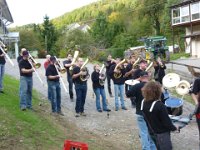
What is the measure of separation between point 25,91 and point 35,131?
7.69 ft

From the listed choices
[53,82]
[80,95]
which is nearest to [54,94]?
[53,82]

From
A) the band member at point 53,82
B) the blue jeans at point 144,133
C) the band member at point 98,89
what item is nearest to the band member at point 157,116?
the blue jeans at point 144,133

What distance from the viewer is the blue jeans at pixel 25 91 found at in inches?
457

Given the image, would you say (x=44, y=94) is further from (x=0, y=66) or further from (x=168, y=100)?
(x=168, y=100)

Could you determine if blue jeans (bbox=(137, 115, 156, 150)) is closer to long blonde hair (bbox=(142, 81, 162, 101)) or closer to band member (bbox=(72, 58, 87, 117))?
long blonde hair (bbox=(142, 81, 162, 101))

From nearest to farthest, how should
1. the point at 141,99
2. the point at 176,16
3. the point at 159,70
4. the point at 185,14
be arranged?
the point at 141,99 → the point at 159,70 → the point at 185,14 → the point at 176,16

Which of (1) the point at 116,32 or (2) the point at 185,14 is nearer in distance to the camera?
(2) the point at 185,14

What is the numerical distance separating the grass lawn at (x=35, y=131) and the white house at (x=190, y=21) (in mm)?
41312

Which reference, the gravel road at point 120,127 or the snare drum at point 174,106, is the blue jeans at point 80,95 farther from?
the snare drum at point 174,106

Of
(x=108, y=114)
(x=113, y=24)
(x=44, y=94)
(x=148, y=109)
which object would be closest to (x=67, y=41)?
(x=113, y=24)

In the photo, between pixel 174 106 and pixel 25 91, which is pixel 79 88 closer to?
pixel 25 91

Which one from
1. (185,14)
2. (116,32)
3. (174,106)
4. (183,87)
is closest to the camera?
(174,106)

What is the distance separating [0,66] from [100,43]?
2085 inches

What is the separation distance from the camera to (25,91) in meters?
11.8
